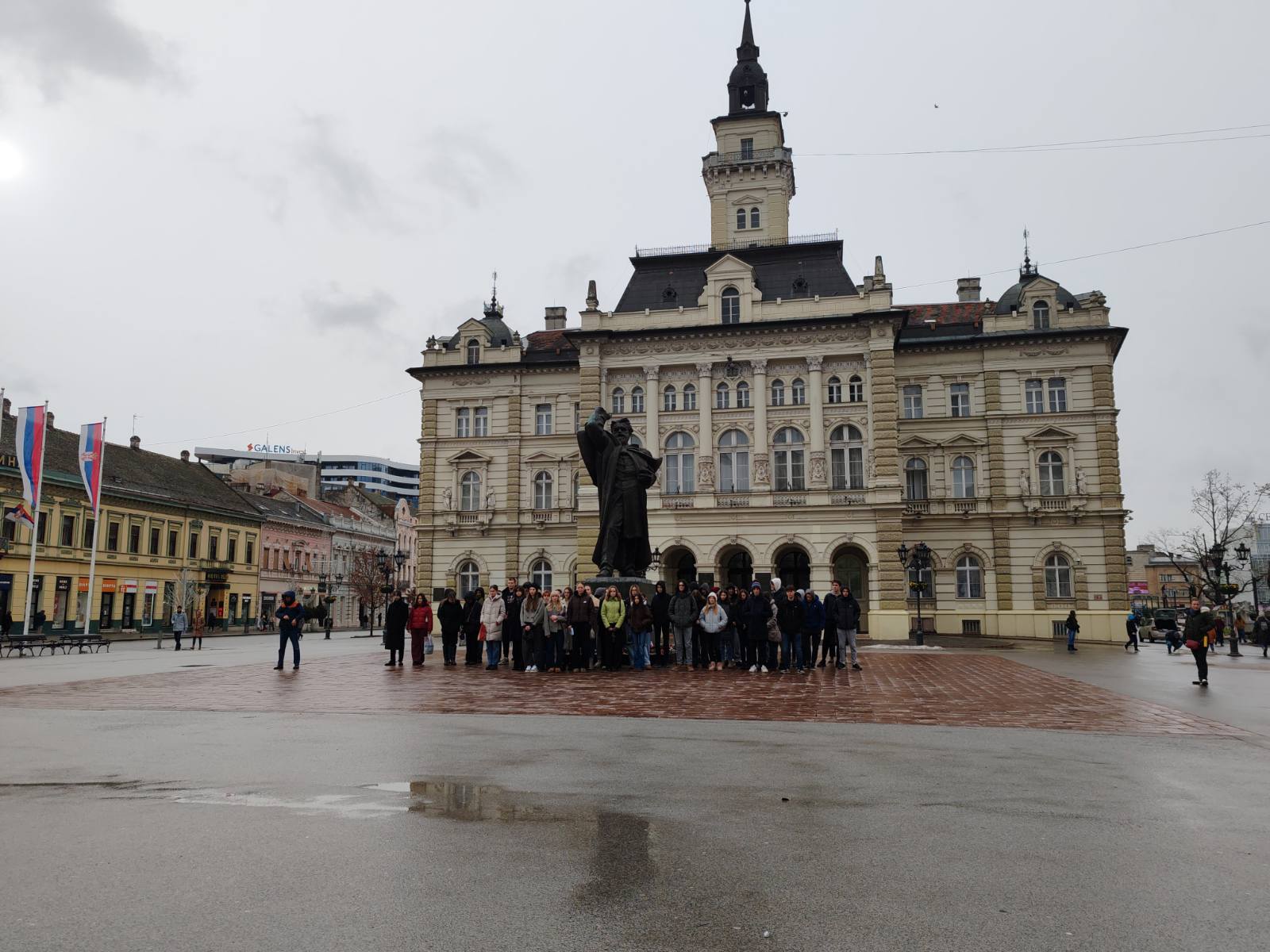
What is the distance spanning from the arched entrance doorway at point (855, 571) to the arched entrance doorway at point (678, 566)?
681cm

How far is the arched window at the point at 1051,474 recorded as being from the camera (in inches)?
1763

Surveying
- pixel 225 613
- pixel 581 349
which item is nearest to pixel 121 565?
pixel 225 613

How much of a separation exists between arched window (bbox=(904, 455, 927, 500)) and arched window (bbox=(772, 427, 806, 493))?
19.7 ft

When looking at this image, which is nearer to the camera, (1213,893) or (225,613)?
(1213,893)

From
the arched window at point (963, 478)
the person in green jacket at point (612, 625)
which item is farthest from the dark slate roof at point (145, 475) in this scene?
the arched window at point (963, 478)

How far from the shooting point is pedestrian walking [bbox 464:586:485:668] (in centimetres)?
1998

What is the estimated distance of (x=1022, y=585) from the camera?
1726 inches

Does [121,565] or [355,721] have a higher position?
[121,565]

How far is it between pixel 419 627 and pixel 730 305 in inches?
1159

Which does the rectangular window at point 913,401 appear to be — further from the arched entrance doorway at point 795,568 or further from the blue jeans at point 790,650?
the blue jeans at point 790,650

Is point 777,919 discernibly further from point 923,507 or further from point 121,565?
point 121,565

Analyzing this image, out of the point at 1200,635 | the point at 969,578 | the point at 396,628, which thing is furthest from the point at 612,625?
the point at 969,578

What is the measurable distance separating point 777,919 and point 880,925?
44 centimetres

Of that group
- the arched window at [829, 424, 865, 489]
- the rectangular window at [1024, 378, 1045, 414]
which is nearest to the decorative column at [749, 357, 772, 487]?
the arched window at [829, 424, 865, 489]
